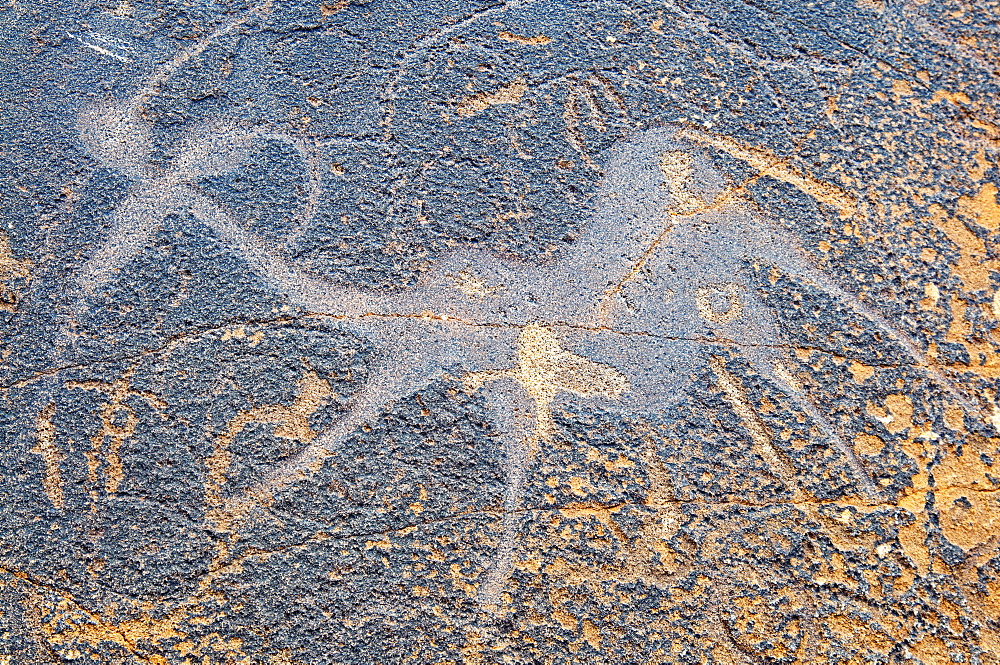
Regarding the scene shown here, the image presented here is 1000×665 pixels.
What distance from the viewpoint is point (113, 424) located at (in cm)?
125

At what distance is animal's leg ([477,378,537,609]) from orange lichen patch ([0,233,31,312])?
2.45 ft

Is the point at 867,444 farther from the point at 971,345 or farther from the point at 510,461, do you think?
the point at 510,461

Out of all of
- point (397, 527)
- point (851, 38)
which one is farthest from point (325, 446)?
point (851, 38)

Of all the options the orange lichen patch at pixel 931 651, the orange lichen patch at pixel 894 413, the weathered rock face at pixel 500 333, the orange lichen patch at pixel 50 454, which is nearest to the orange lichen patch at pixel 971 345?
the weathered rock face at pixel 500 333

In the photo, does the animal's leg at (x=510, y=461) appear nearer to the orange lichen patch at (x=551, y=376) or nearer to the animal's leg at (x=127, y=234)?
the orange lichen patch at (x=551, y=376)

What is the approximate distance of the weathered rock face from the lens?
117cm

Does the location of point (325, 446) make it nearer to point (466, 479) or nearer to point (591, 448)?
point (466, 479)

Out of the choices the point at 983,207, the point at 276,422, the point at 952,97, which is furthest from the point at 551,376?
the point at 952,97

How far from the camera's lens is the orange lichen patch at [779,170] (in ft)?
4.80

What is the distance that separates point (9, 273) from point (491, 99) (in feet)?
2.79

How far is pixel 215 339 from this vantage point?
132 cm

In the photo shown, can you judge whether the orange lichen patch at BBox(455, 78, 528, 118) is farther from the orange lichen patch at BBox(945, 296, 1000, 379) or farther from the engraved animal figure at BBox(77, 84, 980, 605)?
the orange lichen patch at BBox(945, 296, 1000, 379)

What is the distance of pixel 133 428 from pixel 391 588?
0.44 meters

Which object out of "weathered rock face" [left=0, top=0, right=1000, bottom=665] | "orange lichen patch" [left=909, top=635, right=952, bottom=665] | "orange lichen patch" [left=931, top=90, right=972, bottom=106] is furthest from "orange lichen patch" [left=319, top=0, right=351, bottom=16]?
"orange lichen patch" [left=909, top=635, right=952, bottom=665]
